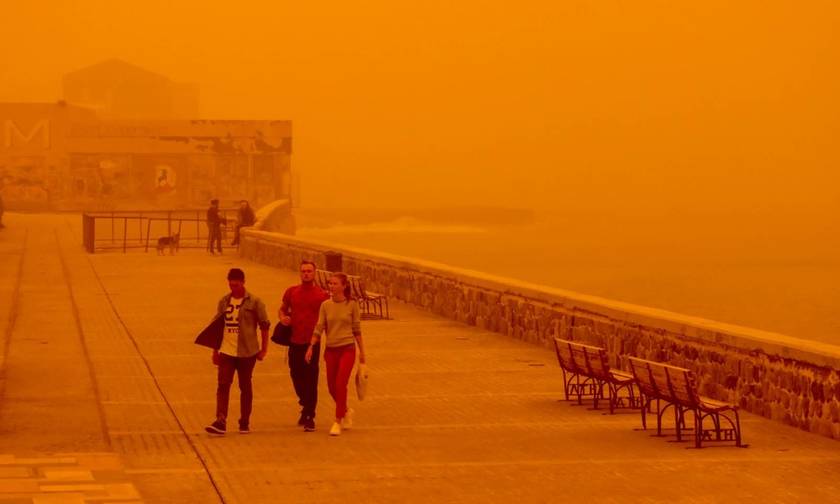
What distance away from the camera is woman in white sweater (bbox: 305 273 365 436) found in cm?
1599

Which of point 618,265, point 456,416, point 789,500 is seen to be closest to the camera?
point 789,500

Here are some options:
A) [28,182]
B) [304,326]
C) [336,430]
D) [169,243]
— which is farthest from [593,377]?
[28,182]

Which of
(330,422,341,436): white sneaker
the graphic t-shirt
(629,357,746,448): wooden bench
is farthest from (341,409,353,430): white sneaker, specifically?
(629,357,746,448): wooden bench

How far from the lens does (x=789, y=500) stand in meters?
13.1

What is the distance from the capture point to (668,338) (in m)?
19.2

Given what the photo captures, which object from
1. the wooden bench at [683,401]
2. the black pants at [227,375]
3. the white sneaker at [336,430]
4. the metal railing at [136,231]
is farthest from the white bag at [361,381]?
the metal railing at [136,231]

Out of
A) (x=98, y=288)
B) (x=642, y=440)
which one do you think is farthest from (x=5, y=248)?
(x=642, y=440)

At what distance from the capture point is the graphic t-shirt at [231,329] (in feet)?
52.3

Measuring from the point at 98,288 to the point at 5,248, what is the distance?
18.3 m

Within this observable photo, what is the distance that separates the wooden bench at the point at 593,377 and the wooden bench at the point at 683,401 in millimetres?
767

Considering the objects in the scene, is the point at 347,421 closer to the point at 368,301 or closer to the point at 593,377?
the point at 593,377

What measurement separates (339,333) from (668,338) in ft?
16.0

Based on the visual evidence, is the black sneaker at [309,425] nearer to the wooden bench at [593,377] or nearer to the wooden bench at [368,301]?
the wooden bench at [593,377]

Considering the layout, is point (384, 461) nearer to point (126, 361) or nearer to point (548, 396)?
point (548, 396)
